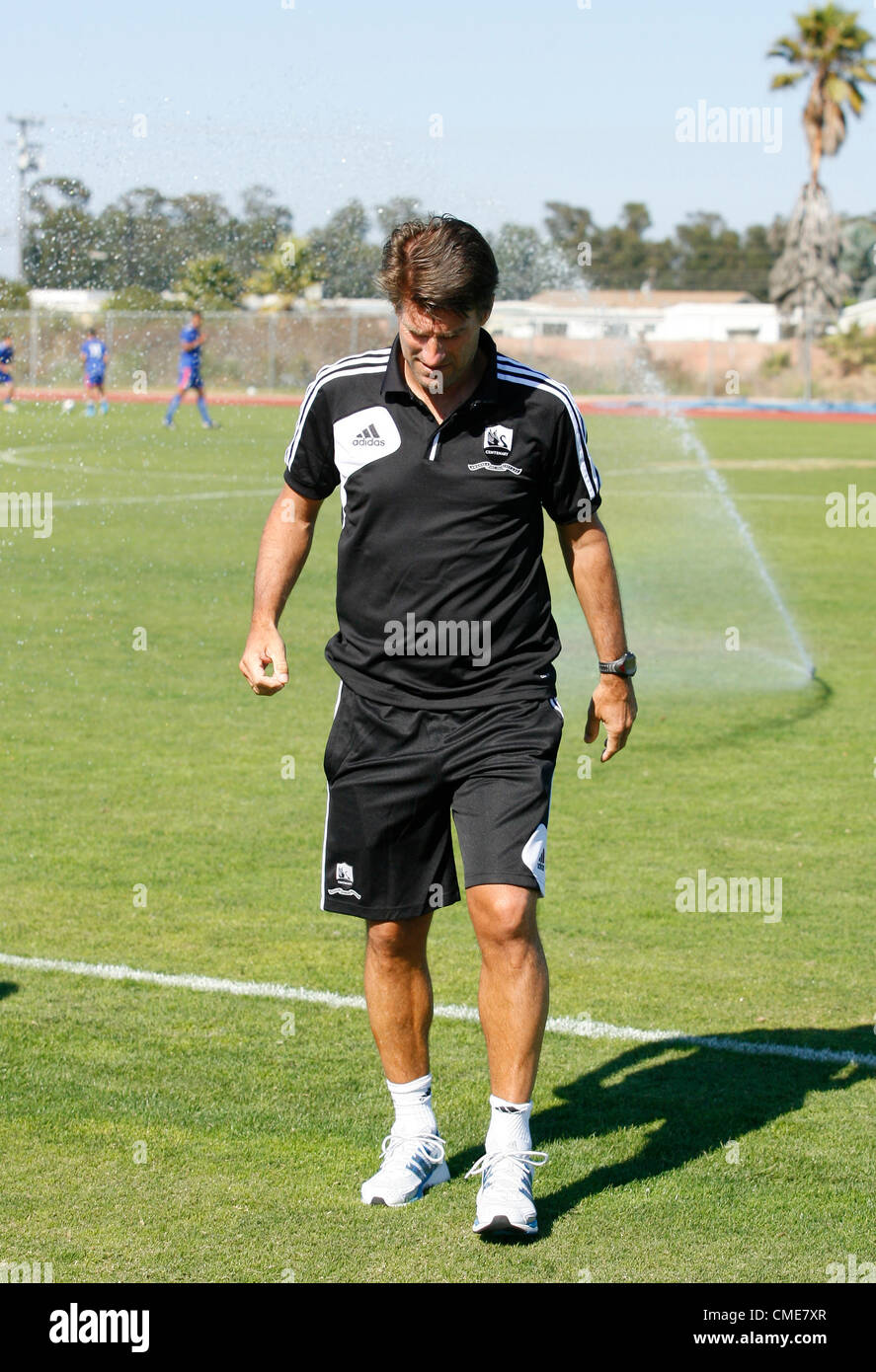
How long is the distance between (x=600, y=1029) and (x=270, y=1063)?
1053 mm

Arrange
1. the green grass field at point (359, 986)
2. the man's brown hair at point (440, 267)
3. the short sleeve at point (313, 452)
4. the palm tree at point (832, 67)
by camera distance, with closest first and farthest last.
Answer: the man's brown hair at point (440, 267)
the green grass field at point (359, 986)
the short sleeve at point (313, 452)
the palm tree at point (832, 67)

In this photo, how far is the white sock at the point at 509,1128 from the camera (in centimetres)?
392

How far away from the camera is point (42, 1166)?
4.11 m

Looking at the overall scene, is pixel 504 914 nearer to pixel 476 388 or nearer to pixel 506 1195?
pixel 506 1195

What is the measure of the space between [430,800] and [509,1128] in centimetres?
80

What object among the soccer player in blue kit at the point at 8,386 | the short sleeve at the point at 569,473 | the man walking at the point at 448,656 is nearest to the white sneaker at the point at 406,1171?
the man walking at the point at 448,656

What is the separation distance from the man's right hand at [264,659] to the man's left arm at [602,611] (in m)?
0.76

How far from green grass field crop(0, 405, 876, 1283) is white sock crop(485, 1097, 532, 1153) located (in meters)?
0.18

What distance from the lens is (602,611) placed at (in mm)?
4148

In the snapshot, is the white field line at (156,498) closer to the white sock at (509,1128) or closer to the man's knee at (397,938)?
the man's knee at (397,938)

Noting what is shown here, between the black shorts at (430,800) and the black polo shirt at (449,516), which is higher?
the black polo shirt at (449,516)

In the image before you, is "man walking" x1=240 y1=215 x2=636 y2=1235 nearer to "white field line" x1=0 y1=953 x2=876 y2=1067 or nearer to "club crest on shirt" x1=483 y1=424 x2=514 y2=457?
"club crest on shirt" x1=483 y1=424 x2=514 y2=457

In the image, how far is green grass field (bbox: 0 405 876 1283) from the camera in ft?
12.6
